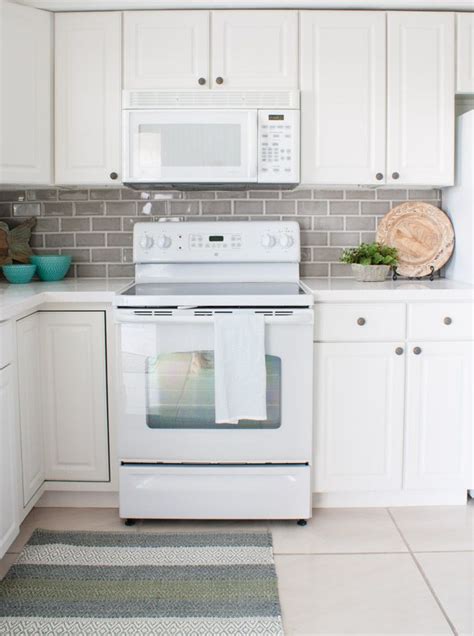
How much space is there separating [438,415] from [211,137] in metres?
1.50

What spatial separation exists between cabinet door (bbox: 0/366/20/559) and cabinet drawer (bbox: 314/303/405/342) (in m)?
1.18

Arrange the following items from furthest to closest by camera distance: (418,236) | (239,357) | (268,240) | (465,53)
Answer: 1. (418,236)
2. (268,240)
3. (465,53)
4. (239,357)

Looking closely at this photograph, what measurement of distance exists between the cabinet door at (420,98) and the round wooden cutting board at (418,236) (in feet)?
0.84

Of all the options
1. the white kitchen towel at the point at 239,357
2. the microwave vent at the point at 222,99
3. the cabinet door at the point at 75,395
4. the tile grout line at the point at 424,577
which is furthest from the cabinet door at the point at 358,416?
the microwave vent at the point at 222,99

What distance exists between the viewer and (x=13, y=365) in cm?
237

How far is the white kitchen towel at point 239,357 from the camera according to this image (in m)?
2.54

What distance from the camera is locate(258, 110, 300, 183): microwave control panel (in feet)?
9.44

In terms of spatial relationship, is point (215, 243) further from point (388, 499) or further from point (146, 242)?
point (388, 499)

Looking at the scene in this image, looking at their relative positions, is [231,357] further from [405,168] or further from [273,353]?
[405,168]

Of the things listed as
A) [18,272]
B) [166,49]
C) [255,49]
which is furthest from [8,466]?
[255,49]

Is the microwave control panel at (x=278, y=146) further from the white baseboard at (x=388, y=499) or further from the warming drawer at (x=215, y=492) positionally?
the white baseboard at (x=388, y=499)

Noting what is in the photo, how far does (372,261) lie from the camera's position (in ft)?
9.84

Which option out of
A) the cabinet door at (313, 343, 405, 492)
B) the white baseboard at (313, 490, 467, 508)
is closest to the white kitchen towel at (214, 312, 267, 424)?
the cabinet door at (313, 343, 405, 492)

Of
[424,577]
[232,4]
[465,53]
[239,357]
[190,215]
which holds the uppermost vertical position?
[232,4]
